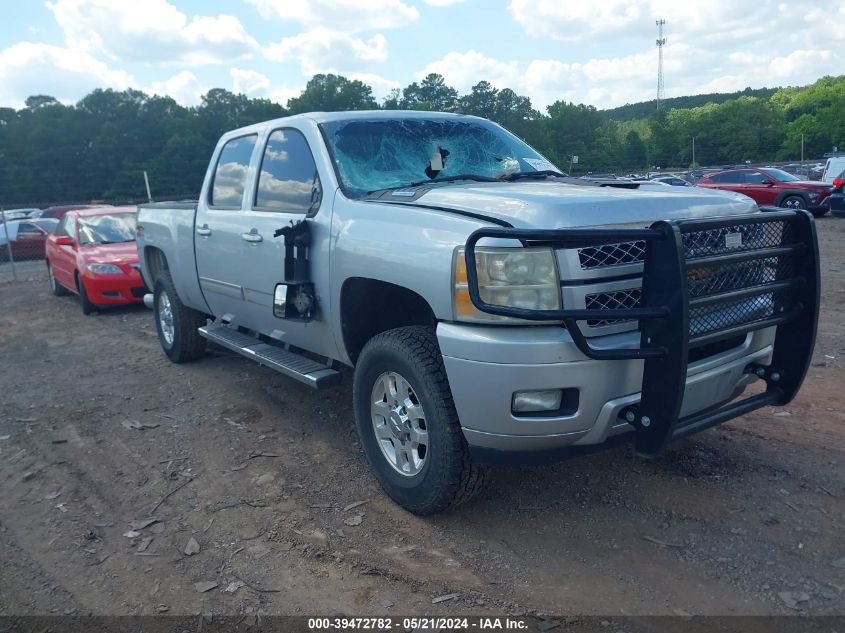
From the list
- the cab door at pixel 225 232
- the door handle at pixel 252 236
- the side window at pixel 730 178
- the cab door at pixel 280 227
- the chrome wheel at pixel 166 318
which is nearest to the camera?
the cab door at pixel 280 227

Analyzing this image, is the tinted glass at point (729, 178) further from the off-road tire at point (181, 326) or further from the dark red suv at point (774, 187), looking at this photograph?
the off-road tire at point (181, 326)

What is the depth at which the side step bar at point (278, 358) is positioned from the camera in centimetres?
415

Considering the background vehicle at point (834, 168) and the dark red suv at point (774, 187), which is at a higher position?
the background vehicle at point (834, 168)

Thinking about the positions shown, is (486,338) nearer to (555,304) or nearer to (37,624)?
(555,304)

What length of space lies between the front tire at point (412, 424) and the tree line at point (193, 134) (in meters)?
12.5

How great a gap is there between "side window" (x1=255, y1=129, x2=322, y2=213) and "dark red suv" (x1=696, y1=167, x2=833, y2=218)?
16554mm

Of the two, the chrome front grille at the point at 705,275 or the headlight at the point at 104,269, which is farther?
the headlight at the point at 104,269

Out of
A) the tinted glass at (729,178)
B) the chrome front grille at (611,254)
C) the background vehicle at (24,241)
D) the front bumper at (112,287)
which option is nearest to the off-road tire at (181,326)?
the front bumper at (112,287)

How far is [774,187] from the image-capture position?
20.6 meters

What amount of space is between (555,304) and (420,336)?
749 millimetres

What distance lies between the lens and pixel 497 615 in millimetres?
2789

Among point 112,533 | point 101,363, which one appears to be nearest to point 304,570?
point 112,533

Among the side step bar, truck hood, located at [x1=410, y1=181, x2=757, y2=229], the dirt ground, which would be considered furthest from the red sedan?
truck hood, located at [x1=410, y1=181, x2=757, y2=229]

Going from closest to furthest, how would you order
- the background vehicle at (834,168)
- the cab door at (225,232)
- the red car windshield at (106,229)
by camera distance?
the cab door at (225,232)
the red car windshield at (106,229)
the background vehicle at (834,168)
